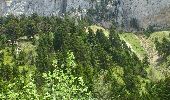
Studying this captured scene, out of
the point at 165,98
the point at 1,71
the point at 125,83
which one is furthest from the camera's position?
the point at 125,83

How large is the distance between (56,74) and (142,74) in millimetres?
158420

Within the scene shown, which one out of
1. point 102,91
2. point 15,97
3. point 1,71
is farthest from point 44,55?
point 15,97

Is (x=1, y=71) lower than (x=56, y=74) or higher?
higher

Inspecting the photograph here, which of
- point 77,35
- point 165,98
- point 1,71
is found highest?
point 77,35

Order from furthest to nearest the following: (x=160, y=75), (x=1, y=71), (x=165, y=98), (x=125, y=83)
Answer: (x=160, y=75) < (x=125, y=83) < (x=1, y=71) < (x=165, y=98)

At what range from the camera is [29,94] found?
94.5ft

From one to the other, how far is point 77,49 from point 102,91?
70241mm

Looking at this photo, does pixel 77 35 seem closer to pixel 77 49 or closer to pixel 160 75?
pixel 77 49

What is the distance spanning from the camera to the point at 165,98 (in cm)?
10362

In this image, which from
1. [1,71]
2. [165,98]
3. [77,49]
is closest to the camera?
[165,98]

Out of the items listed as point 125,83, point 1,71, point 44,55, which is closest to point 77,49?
point 44,55

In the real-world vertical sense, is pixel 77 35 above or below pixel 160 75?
above

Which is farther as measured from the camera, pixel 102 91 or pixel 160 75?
pixel 160 75

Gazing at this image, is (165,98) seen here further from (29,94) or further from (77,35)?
(77,35)
